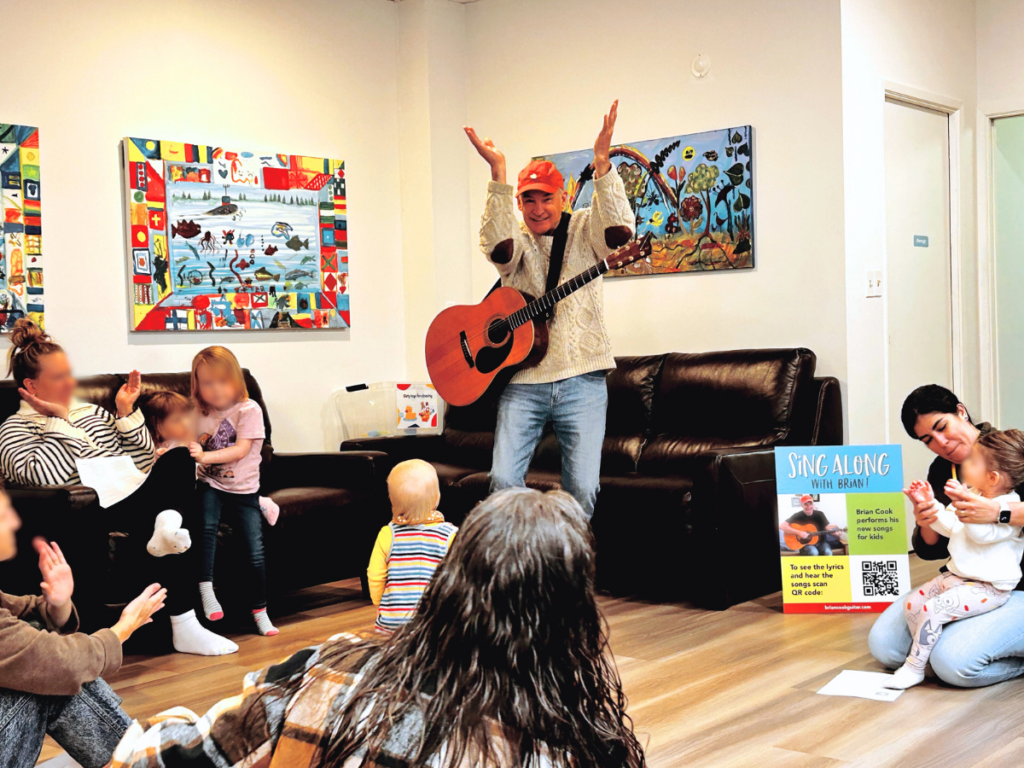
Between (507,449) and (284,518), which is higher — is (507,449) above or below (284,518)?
above

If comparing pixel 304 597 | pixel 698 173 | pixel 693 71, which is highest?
pixel 693 71

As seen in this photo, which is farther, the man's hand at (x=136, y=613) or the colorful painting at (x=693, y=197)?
the colorful painting at (x=693, y=197)

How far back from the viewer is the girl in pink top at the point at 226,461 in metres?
3.69

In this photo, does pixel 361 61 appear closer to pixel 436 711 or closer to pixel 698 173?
pixel 698 173

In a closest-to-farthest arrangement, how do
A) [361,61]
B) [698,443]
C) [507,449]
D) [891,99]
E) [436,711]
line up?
[436,711] < [507,449] < [698,443] < [891,99] < [361,61]

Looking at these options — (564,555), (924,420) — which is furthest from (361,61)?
(564,555)

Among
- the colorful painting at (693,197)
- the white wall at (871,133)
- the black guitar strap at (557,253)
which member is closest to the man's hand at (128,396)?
the black guitar strap at (557,253)

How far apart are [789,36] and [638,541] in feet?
7.36

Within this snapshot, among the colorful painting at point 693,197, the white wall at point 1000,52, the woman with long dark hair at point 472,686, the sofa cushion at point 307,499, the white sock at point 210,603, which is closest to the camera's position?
the woman with long dark hair at point 472,686

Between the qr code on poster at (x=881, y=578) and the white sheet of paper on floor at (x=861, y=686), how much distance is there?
0.82 metres

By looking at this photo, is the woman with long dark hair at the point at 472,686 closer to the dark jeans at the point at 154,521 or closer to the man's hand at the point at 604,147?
the man's hand at the point at 604,147

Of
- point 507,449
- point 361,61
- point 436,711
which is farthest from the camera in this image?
point 361,61

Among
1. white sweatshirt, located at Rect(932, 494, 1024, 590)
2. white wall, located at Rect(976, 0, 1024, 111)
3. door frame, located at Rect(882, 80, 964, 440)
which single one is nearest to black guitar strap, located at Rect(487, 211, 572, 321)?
white sweatshirt, located at Rect(932, 494, 1024, 590)

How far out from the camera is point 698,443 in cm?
438
